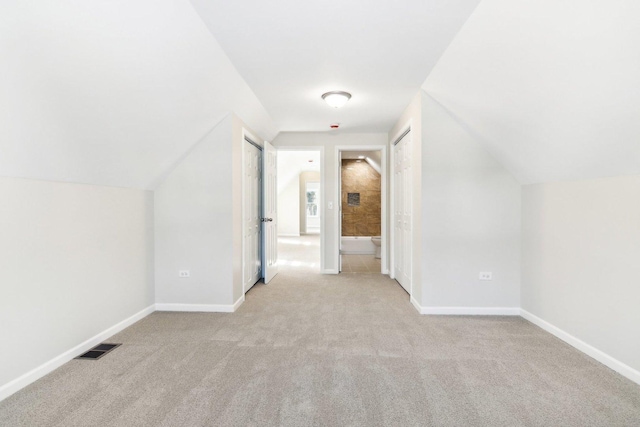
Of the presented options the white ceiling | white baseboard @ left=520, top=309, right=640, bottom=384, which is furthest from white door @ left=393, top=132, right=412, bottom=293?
white baseboard @ left=520, top=309, right=640, bottom=384

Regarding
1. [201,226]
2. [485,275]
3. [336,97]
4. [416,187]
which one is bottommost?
[485,275]

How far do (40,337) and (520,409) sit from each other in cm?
299

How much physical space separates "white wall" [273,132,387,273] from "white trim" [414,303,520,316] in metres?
2.23

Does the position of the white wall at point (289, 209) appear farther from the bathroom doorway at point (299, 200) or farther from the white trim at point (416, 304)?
the white trim at point (416, 304)

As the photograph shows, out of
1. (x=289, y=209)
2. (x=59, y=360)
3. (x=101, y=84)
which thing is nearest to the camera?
(x=101, y=84)

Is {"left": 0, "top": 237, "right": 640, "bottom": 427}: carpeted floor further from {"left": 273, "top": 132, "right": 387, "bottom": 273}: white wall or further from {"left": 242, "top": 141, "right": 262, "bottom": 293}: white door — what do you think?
{"left": 273, "top": 132, "right": 387, "bottom": 273}: white wall

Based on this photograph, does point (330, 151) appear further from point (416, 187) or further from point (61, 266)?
→ point (61, 266)

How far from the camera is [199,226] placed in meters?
3.60

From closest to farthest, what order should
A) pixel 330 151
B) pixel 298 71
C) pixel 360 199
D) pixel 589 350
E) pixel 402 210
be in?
pixel 589 350, pixel 298 71, pixel 402 210, pixel 330 151, pixel 360 199

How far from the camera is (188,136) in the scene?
10.8 feet

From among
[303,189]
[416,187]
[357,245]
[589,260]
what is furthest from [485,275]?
[303,189]

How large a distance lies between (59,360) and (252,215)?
2538 millimetres

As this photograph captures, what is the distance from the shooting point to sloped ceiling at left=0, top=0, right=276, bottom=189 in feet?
→ 5.14

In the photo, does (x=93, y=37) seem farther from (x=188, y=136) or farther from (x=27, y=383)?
(x=27, y=383)
